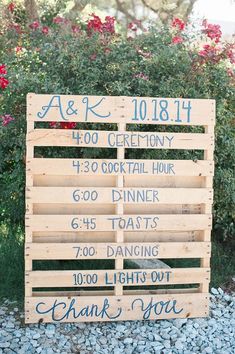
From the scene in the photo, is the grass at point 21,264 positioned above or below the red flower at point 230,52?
below

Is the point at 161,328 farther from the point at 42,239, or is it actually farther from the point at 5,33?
the point at 5,33

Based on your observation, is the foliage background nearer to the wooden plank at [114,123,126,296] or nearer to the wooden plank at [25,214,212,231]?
the wooden plank at [114,123,126,296]

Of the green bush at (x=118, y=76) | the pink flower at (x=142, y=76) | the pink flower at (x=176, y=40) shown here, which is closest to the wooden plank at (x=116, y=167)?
the green bush at (x=118, y=76)

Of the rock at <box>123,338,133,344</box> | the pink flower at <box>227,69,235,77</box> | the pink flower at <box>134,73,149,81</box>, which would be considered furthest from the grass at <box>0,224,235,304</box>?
the pink flower at <box>227,69,235,77</box>

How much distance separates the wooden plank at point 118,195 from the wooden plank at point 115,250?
33 centimetres

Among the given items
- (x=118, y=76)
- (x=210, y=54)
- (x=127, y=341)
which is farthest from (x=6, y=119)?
(x=127, y=341)

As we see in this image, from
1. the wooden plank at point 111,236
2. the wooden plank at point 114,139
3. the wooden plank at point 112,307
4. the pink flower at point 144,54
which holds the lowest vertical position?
the wooden plank at point 112,307

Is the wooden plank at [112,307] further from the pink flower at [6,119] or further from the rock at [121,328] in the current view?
the pink flower at [6,119]

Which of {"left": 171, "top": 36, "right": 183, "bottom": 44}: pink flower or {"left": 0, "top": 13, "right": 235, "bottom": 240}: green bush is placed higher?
{"left": 171, "top": 36, "right": 183, "bottom": 44}: pink flower

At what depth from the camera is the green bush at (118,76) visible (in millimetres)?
4867

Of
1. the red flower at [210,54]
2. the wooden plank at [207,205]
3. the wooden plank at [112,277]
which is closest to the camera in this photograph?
the wooden plank at [112,277]

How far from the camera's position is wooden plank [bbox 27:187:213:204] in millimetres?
4137

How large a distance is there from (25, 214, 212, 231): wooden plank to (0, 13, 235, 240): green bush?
0.82 meters

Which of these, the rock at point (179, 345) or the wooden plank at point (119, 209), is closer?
the rock at point (179, 345)
